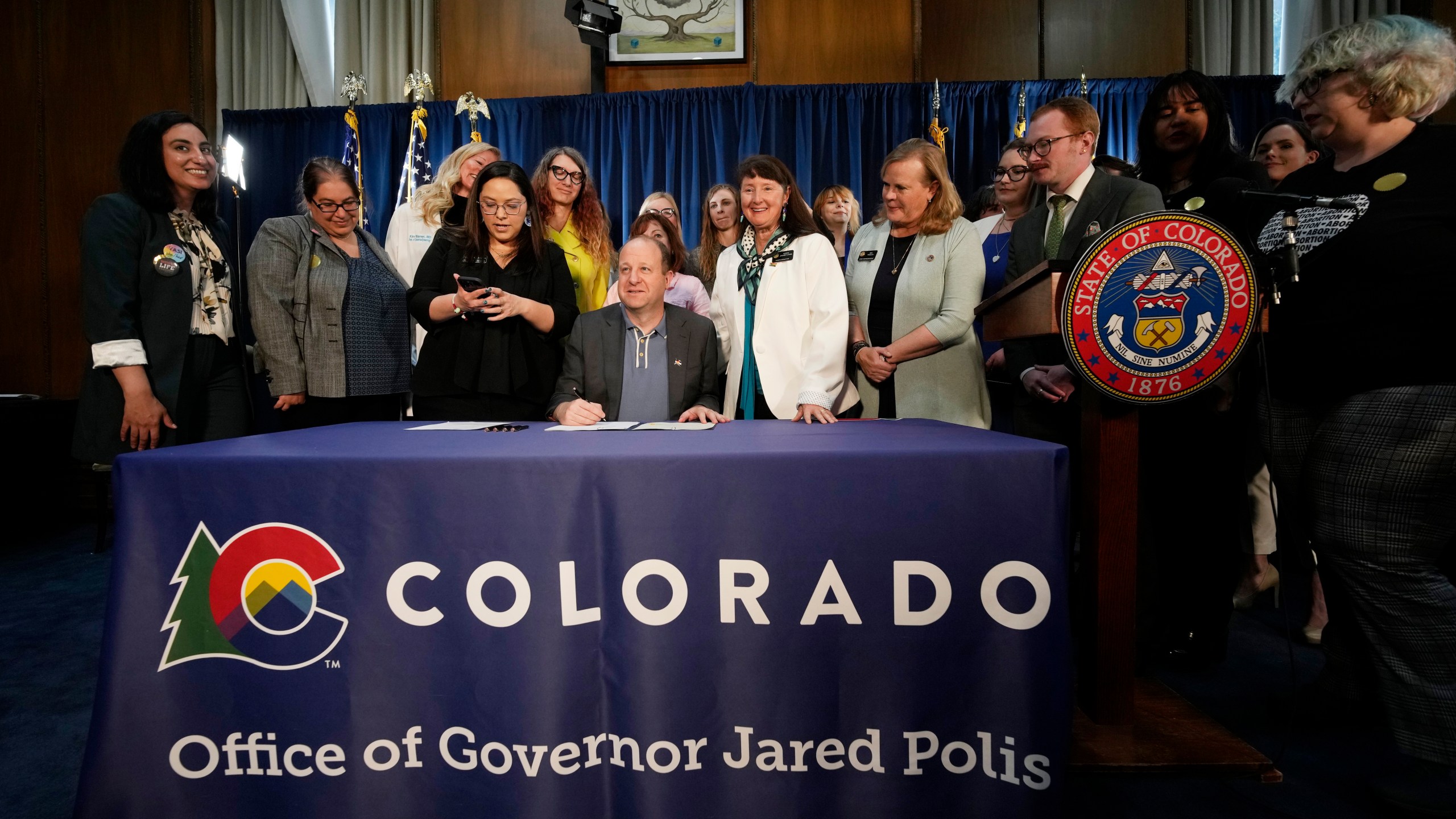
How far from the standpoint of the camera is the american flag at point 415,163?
4.80 meters

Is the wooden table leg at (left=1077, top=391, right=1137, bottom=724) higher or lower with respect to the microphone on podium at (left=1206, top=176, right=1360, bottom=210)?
lower

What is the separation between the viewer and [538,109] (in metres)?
→ 5.10

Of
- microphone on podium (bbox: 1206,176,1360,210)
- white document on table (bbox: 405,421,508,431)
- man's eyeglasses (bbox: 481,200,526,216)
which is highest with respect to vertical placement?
man's eyeglasses (bbox: 481,200,526,216)

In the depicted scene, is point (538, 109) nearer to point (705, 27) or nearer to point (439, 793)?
point (705, 27)

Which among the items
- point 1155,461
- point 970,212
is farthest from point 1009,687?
point 970,212

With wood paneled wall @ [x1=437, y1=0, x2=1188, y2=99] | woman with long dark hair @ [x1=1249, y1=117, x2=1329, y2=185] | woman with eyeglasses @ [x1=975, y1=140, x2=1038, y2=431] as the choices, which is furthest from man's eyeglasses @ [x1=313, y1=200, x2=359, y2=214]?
wood paneled wall @ [x1=437, y1=0, x2=1188, y2=99]

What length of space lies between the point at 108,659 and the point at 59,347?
5299 millimetres

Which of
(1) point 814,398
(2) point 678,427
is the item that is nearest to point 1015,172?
(1) point 814,398

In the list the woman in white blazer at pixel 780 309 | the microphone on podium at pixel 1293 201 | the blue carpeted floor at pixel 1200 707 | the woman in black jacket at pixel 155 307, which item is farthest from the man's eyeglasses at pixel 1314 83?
the woman in black jacket at pixel 155 307

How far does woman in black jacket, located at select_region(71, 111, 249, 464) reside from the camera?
202 cm

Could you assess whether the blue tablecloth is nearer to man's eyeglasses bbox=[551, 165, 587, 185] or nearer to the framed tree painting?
man's eyeglasses bbox=[551, 165, 587, 185]

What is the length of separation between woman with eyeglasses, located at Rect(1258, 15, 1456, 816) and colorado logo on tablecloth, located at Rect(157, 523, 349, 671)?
2.02 m

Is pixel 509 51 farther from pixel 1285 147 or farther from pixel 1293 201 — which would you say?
pixel 1293 201

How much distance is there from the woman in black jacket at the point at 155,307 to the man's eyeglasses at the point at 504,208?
818 millimetres
